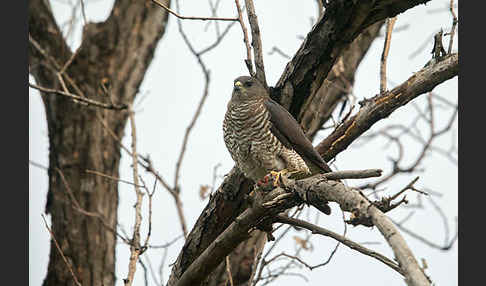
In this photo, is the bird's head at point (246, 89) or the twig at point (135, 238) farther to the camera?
the bird's head at point (246, 89)

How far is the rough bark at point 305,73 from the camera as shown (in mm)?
3717

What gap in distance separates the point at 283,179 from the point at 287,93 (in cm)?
84

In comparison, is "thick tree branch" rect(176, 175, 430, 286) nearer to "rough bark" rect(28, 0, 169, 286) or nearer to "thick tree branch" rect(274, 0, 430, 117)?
"thick tree branch" rect(274, 0, 430, 117)

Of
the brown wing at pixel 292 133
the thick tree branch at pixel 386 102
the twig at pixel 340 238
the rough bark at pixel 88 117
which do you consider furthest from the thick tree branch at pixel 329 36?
the rough bark at pixel 88 117

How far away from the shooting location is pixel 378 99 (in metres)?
4.12

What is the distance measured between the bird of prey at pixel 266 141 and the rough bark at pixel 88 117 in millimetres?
2128

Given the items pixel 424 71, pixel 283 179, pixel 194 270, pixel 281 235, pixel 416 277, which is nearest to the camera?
pixel 416 277

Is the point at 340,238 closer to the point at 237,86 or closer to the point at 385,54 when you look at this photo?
the point at 385,54

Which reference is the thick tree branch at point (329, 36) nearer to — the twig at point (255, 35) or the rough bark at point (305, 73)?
the rough bark at point (305, 73)

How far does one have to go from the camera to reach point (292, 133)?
4172 millimetres

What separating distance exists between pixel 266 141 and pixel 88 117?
9.48ft

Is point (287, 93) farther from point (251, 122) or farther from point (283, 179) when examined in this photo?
point (283, 179)

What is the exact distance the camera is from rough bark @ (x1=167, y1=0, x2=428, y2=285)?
3717mm

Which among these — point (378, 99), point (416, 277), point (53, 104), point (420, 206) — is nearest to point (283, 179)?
point (378, 99)
